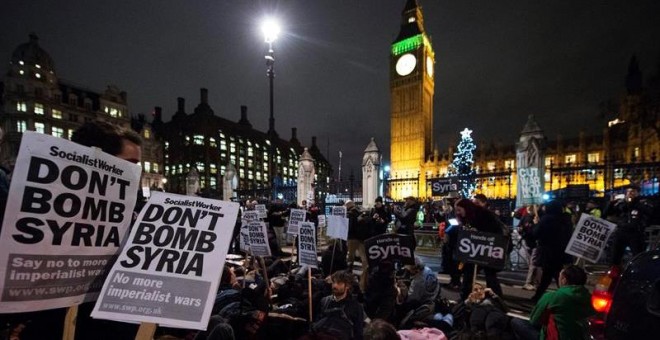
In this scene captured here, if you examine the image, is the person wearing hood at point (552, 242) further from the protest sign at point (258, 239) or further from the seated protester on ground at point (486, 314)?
the protest sign at point (258, 239)

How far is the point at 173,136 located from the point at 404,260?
2684 inches

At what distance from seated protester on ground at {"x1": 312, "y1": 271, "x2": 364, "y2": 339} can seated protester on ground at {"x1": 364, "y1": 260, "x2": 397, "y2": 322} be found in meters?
0.82

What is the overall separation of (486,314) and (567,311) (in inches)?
35.5

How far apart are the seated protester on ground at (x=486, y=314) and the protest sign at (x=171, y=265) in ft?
10.2

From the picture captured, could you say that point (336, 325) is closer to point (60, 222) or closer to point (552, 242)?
point (60, 222)

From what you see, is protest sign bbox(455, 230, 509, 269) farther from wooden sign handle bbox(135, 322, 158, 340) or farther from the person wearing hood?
wooden sign handle bbox(135, 322, 158, 340)

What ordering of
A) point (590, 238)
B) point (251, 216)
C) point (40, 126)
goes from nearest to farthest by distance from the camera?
point (590, 238) < point (251, 216) < point (40, 126)

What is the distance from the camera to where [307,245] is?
18.9 feet

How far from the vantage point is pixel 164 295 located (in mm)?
1994

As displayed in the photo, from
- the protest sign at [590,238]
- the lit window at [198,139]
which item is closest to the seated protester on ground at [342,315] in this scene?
the protest sign at [590,238]

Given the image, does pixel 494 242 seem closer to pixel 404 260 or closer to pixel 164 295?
pixel 404 260

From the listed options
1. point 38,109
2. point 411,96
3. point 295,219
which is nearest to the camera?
point 295,219

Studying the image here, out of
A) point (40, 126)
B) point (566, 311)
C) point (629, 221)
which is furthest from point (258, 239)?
point (40, 126)

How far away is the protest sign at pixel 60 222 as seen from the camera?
5.26 ft
